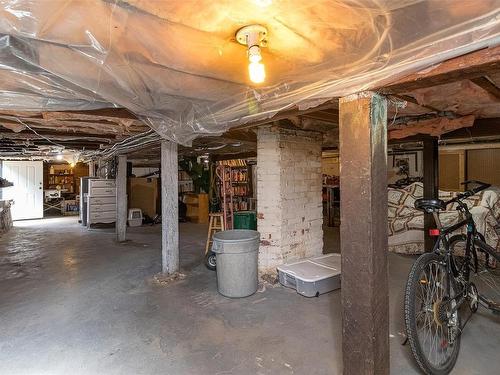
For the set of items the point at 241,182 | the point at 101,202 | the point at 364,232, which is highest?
the point at 241,182

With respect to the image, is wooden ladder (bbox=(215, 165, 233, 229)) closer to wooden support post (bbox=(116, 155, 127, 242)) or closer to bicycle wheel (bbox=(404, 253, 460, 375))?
wooden support post (bbox=(116, 155, 127, 242))

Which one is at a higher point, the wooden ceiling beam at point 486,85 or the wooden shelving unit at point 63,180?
the wooden ceiling beam at point 486,85

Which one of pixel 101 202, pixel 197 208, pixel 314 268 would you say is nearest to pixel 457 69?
pixel 314 268

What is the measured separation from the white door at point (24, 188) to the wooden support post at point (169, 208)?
7794 millimetres

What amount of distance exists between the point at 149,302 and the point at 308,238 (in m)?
2.04

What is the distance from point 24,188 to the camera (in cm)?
934

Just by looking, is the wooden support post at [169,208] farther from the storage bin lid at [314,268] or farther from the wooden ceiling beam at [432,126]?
the wooden ceiling beam at [432,126]

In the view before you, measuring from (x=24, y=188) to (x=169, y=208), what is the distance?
7971 mm

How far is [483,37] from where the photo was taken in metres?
1.12

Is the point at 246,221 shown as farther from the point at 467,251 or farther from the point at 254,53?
the point at 254,53

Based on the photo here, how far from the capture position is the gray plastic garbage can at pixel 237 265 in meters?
3.15

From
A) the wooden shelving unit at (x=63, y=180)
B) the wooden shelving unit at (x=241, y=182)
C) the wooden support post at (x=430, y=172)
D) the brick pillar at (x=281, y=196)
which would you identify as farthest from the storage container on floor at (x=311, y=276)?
the wooden shelving unit at (x=63, y=180)

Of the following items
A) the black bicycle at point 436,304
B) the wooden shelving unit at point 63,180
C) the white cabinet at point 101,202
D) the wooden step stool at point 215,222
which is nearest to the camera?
the black bicycle at point 436,304

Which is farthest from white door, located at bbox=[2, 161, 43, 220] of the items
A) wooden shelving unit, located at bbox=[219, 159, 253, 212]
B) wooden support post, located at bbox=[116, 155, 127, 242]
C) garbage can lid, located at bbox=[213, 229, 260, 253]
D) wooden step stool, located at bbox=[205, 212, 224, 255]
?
garbage can lid, located at bbox=[213, 229, 260, 253]
